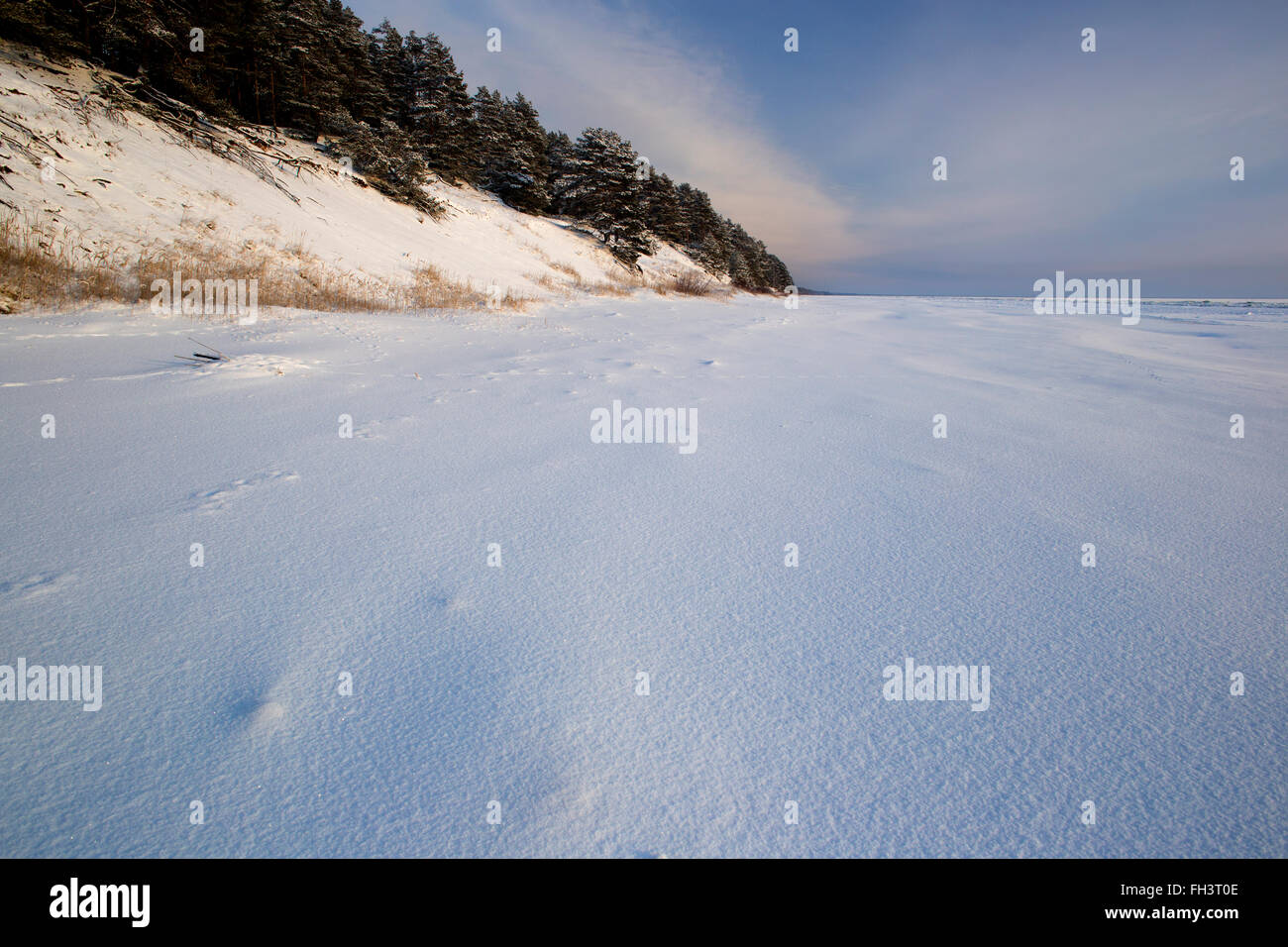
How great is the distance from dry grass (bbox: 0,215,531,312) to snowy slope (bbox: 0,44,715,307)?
0.13m

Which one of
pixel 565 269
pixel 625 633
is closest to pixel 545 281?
pixel 565 269

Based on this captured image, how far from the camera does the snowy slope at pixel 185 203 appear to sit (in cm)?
741

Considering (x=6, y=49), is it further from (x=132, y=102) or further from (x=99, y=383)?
(x=99, y=383)

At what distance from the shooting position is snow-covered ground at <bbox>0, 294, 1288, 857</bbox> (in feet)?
2.96

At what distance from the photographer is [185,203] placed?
30.1ft

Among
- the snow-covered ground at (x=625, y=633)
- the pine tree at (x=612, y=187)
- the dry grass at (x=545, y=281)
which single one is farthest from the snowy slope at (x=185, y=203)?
the pine tree at (x=612, y=187)

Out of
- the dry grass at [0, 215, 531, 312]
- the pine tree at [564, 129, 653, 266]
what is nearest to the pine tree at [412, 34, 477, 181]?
the pine tree at [564, 129, 653, 266]

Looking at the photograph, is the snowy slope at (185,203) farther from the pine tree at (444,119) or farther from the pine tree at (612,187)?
the pine tree at (612,187)

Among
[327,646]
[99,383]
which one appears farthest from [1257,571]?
[99,383]

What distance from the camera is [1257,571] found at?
1.69 meters

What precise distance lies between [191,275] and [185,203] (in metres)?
3.56

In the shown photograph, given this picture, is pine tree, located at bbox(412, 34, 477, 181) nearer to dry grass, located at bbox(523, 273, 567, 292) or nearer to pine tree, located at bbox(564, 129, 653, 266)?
pine tree, located at bbox(564, 129, 653, 266)

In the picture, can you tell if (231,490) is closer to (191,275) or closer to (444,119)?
(191,275)
